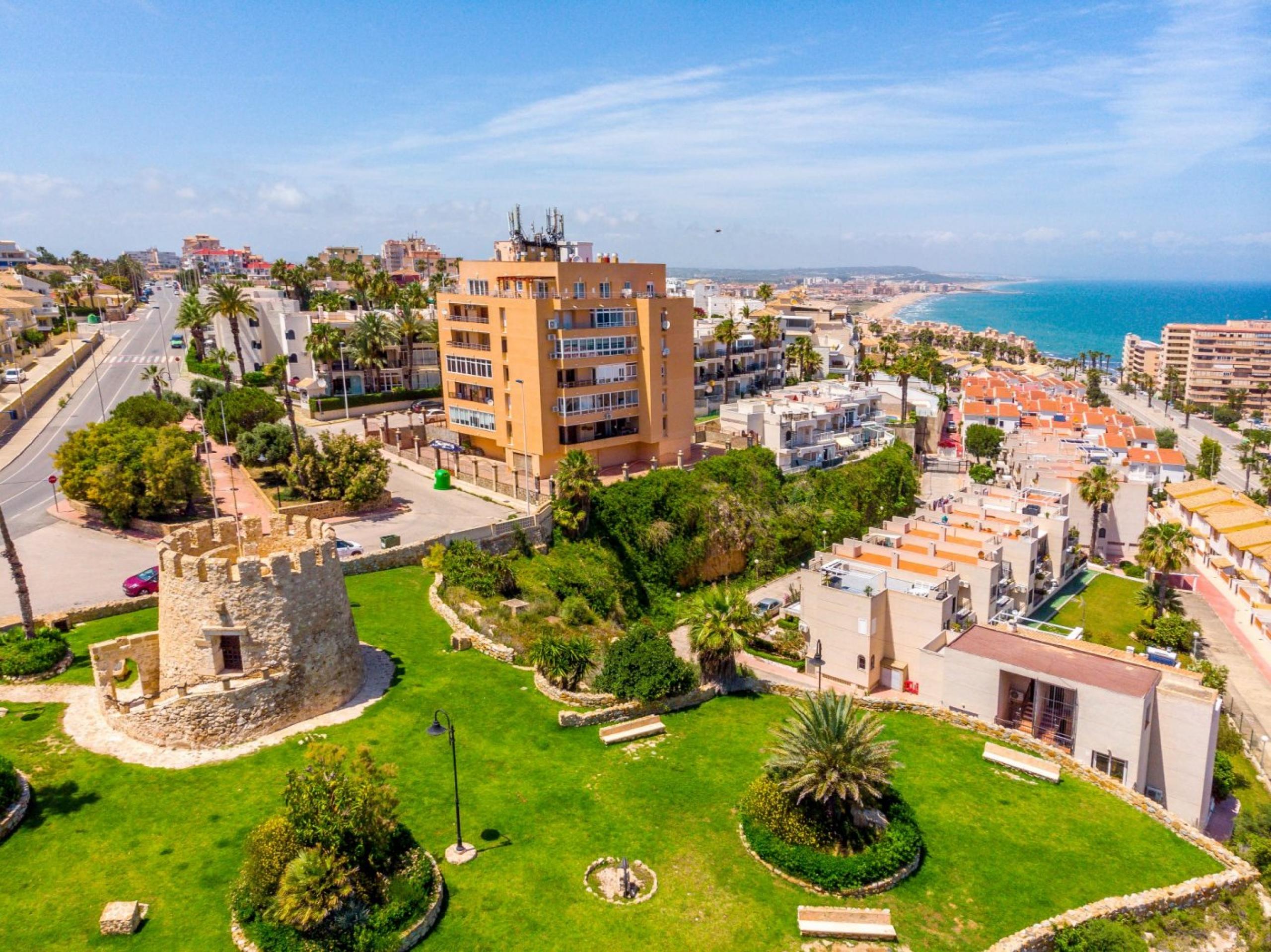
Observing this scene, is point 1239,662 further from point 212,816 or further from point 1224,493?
point 212,816

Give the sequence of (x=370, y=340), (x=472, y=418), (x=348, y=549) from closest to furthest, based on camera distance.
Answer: (x=348, y=549) → (x=472, y=418) → (x=370, y=340)

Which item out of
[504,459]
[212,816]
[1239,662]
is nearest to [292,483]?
[504,459]

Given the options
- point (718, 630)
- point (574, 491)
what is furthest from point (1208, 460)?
point (718, 630)

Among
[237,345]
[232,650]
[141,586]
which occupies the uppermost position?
[237,345]

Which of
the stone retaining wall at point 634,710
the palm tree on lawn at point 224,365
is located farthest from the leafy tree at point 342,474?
the palm tree on lawn at point 224,365

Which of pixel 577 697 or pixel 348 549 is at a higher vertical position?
pixel 348 549

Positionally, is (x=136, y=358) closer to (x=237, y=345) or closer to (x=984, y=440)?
(x=237, y=345)

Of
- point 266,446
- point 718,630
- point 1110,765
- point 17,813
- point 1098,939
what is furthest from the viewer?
point 266,446
